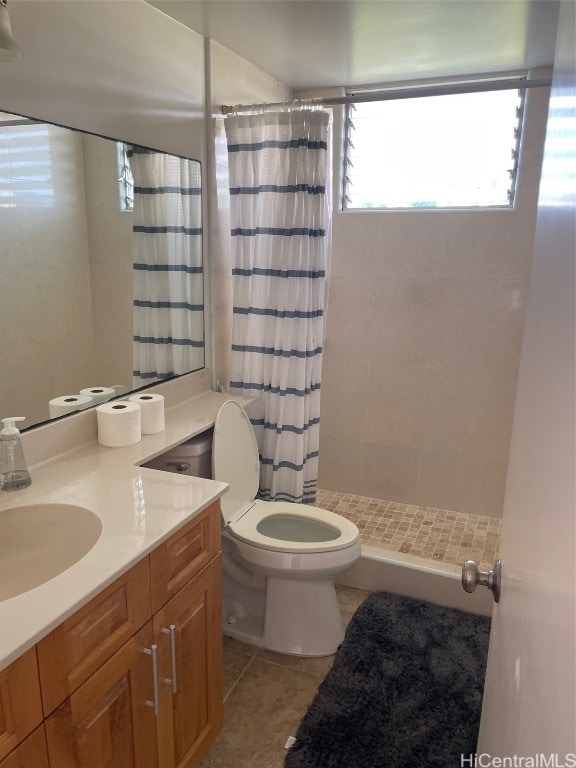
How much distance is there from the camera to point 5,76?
147 centimetres

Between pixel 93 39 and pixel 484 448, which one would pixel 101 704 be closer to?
pixel 93 39

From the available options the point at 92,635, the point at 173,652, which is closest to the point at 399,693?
the point at 173,652

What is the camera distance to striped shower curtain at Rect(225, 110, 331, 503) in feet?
7.54

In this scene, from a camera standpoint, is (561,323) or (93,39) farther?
(93,39)

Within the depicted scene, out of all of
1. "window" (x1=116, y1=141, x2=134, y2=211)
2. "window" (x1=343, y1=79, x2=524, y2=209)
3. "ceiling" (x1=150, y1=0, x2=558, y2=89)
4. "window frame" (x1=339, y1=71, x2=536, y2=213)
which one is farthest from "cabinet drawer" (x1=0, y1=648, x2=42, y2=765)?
"window" (x1=343, y1=79, x2=524, y2=209)

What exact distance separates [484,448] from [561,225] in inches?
106

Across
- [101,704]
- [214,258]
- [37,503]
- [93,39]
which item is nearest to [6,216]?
[93,39]

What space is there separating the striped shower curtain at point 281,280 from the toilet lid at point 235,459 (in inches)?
8.2

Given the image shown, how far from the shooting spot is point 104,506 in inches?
55.8

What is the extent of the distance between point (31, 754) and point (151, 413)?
1118 millimetres

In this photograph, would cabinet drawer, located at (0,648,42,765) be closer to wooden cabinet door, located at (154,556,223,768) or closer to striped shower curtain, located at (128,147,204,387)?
wooden cabinet door, located at (154,556,223,768)

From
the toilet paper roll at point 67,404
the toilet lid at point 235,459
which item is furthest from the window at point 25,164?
the toilet lid at point 235,459

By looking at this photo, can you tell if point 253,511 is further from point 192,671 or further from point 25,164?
point 25,164

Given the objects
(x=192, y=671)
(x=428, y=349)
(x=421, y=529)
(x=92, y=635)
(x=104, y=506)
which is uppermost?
(x=428, y=349)
